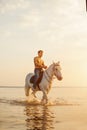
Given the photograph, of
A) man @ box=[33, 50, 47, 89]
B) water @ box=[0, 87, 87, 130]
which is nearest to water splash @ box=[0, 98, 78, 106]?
water @ box=[0, 87, 87, 130]

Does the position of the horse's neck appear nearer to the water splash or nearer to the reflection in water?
the water splash

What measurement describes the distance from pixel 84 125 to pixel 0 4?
182cm

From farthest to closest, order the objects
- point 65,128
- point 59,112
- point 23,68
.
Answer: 1. point 23,68
2. point 59,112
3. point 65,128

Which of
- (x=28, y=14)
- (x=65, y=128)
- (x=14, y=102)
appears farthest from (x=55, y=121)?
(x=28, y=14)

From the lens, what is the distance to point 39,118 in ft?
14.0

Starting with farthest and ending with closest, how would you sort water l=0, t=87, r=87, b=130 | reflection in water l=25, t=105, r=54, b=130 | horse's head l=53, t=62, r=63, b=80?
horse's head l=53, t=62, r=63, b=80 → water l=0, t=87, r=87, b=130 → reflection in water l=25, t=105, r=54, b=130

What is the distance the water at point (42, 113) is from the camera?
4.08 metres

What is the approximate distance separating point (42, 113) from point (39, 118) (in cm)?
21

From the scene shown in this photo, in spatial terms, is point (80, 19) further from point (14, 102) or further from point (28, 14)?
point (14, 102)

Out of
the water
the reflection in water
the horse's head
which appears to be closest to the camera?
the reflection in water

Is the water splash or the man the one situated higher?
the man

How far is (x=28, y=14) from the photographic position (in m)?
4.85

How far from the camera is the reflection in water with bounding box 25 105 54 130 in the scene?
3968mm

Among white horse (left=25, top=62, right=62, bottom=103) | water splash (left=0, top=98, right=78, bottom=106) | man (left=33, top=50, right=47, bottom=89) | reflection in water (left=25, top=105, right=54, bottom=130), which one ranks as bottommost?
reflection in water (left=25, top=105, right=54, bottom=130)
